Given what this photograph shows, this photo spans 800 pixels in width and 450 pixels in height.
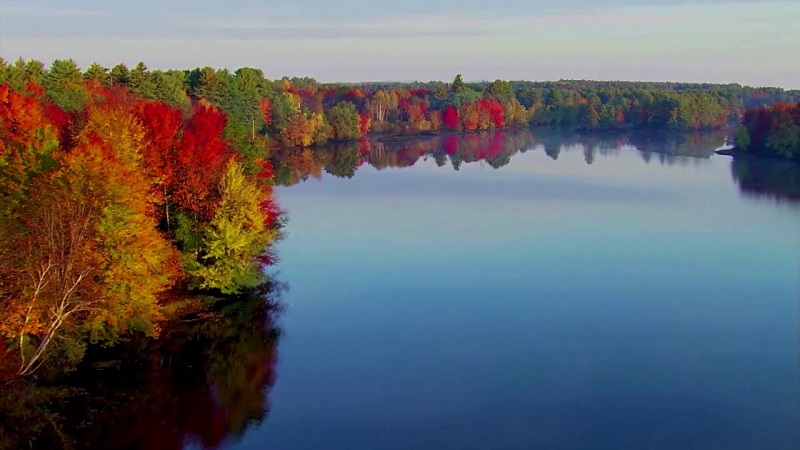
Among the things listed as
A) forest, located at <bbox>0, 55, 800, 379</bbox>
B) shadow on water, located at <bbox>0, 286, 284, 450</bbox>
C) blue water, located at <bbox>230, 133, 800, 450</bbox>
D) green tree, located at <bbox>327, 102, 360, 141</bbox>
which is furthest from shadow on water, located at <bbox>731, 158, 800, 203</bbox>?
green tree, located at <bbox>327, 102, 360, 141</bbox>

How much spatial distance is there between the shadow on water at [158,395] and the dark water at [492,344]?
8cm

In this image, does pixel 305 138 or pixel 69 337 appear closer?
pixel 69 337

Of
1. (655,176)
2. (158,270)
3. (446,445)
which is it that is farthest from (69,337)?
(655,176)

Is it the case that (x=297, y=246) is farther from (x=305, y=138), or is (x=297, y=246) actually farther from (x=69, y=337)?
(x=305, y=138)

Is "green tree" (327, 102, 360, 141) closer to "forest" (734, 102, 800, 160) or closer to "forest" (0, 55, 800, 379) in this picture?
"forest" (0, 55, 800, 379)

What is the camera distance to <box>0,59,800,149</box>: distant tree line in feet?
202

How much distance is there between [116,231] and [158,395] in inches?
203

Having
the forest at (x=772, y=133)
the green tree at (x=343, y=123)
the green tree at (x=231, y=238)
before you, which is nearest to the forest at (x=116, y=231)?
the green tree at (x=231, y=238)

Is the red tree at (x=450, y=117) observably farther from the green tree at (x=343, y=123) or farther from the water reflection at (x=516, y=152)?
the green tree at (x=343, y=123)

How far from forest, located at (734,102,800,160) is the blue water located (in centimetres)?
2983

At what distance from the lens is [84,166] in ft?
73.7

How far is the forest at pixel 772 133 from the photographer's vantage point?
75.1 metres

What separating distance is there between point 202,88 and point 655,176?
41.7 metres

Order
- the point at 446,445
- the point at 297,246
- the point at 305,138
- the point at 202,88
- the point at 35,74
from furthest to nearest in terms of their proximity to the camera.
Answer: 1. the point at 305,138
2. the point at 202,88
3. the point at 35,74
4. the point at 297,246
5. the point at 446,445
